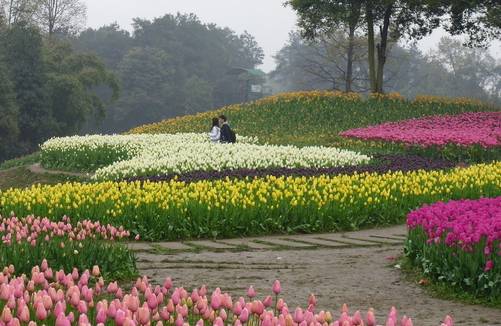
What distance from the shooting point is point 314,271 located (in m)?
8.28

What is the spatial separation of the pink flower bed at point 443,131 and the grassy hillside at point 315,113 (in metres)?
2.72

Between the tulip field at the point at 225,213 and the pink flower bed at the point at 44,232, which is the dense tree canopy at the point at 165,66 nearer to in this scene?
the tulip field at the point at 225,213

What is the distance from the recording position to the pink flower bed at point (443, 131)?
22.8 m

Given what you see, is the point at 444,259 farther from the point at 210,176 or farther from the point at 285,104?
the point at 285,104

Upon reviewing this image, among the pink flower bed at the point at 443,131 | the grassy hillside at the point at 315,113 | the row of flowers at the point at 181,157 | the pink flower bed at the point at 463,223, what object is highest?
the grassy hillside at the point at 315,113

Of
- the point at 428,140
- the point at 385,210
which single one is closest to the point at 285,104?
the point at 428,140

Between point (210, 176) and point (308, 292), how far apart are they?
8.35 m

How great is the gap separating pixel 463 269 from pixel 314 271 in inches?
63.8

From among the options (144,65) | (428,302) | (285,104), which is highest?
(144,65)

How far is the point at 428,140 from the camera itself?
22.9 meters

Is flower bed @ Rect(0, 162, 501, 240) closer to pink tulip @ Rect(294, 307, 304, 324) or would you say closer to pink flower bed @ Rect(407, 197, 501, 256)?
pink flower bed @ Rect(407, 197, 501, 256)

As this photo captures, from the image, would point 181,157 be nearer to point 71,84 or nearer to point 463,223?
point 463,223

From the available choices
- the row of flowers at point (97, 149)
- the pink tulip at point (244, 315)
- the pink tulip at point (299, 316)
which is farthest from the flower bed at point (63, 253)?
the row of flowers at point (97, 149)

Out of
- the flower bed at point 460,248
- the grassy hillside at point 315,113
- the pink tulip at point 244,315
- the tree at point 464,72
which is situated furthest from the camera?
the tree at point 464,72
